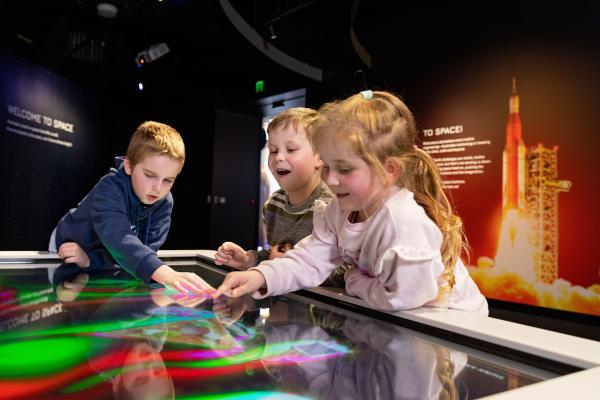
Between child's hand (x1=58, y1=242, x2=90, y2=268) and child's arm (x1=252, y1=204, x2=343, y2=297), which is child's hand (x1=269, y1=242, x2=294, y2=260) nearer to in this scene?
child's arm (x1=252, y1=204, x2=343, y2=297)

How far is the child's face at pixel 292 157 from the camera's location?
1514mm

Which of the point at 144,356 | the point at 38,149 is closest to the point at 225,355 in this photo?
the point at 144,356

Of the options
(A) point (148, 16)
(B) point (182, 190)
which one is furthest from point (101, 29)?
(B) point (182, 190)

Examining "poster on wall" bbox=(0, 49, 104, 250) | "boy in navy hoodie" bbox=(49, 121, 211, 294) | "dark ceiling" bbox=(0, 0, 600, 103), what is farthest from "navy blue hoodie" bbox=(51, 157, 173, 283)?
"poster on wall" bbox=(0, 49, 104, 250)

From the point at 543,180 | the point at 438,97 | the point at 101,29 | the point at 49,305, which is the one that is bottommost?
the point at 49,305

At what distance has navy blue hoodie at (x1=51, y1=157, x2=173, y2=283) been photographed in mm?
1221

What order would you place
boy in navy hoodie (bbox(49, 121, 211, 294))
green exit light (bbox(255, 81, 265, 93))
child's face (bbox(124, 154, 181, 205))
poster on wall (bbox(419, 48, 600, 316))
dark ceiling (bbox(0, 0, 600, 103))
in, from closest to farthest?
boy in navy hoodie (bbox(49, 121, 211, 294)) → child's face (bbox(124, 154, 181, 205)) → poster on wall (bbox(419, 48, 600, 316)) → dark ceiling (bbox(0, 0, 600, 103)) → green exit light (bbox(255, 81, 265, 93))

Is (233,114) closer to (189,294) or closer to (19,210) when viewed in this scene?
(19,210)

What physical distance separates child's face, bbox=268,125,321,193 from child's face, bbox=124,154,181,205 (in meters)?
0.34

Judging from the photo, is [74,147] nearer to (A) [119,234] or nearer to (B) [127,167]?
(B) [127,167]

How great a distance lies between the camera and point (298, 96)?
638cm

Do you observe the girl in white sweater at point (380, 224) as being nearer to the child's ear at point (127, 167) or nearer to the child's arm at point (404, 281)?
the child's arm at point (404, 281)

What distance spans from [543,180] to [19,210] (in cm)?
484

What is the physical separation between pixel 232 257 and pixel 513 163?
2.87m
